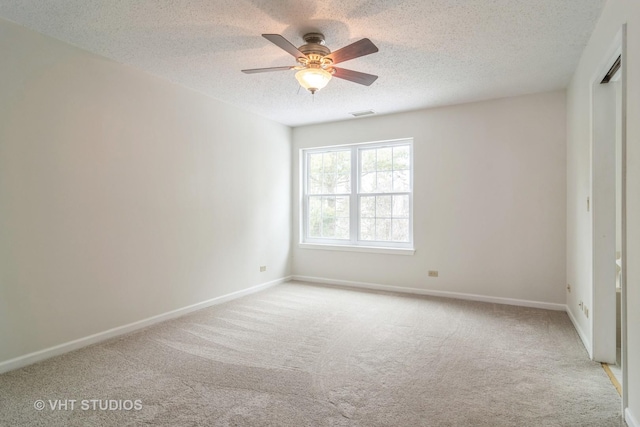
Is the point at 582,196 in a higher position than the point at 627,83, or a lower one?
lower

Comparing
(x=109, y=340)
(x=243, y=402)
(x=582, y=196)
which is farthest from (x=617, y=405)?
(x=109, y=340)

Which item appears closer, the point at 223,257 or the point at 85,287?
the point at 85,287

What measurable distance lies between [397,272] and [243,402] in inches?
133

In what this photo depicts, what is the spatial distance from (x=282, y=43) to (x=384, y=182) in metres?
3.32

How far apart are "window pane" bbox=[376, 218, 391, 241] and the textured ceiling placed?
6.65 ft

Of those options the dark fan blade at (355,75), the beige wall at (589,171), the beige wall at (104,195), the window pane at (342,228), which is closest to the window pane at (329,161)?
the window pane at (342,228)

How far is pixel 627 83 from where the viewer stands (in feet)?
6.35

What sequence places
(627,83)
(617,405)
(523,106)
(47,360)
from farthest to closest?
1. (523,106)
2. (47,360)
3. (617,405)
4. (627,83)

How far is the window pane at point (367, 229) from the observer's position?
547 cm

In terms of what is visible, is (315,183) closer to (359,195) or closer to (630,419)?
(359,195)

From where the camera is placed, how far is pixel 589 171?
2.94m

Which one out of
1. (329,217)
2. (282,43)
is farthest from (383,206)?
(282,43)

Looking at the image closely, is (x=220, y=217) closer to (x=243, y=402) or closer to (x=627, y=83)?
(x=243, y=402)

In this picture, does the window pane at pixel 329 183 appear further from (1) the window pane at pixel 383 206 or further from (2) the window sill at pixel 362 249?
(2) the window sill at pixel 362 249
